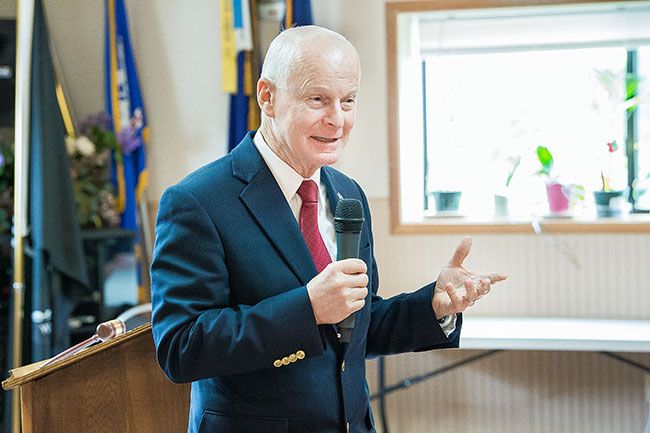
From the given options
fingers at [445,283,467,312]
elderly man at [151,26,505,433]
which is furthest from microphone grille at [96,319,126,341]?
fingers at [445,283,467,312]

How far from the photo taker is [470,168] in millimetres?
4410

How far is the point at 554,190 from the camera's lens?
421 centimetres

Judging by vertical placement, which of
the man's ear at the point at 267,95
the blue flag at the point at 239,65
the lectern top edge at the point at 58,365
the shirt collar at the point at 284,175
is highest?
the blue flag at the point at 239,65

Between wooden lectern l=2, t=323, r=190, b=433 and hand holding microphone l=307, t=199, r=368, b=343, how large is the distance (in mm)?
643

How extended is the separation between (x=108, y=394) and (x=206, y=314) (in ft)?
2.27

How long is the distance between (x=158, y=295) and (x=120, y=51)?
314cm

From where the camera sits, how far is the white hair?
1.45 m

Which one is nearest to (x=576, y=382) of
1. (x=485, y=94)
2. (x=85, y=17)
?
(x=485, y=94)

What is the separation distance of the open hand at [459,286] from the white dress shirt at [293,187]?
0.06m

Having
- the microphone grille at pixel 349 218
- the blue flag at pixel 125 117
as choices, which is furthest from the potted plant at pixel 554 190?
the microphone grille at pixel 349 218

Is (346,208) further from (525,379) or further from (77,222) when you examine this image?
(525,379)

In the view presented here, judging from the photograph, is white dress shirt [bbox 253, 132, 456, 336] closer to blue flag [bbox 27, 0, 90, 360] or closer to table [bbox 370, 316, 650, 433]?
table [bbox 370, 316, 650, 433]

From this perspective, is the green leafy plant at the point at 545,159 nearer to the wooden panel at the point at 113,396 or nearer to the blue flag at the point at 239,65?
the blue flag at the point at 239,65

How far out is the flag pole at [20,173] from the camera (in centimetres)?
368
